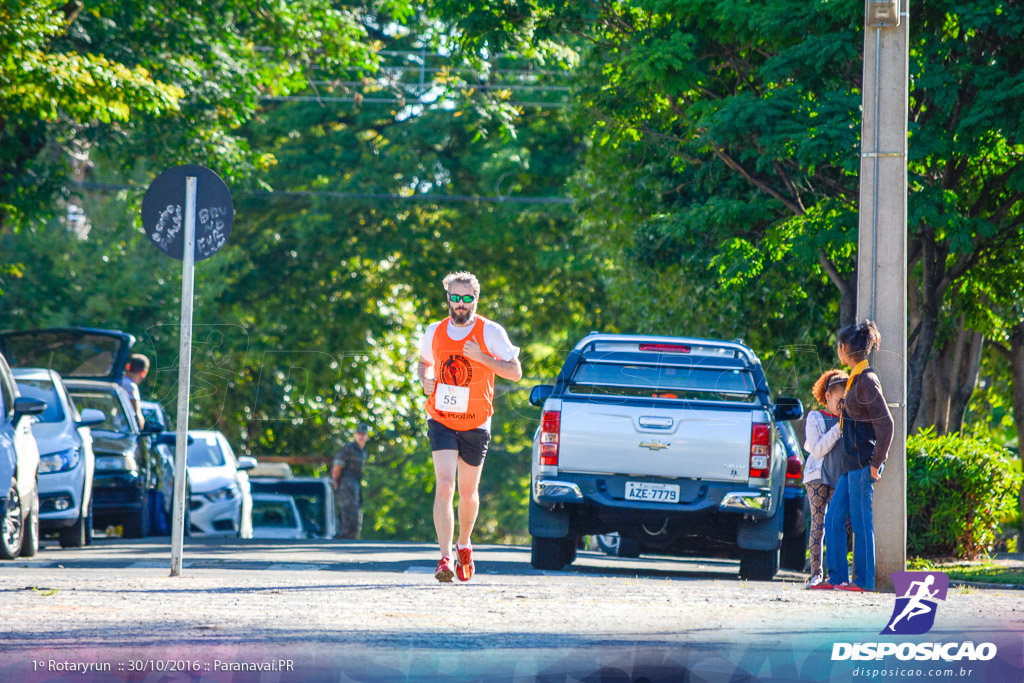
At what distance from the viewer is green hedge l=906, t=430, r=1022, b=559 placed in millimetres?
14805

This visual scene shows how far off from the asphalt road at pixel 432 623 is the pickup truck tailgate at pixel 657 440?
0.90 metres

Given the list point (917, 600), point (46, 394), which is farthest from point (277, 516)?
point (917, 600)

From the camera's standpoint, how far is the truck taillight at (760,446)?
12.1 m

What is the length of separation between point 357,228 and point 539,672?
2816 centimetres

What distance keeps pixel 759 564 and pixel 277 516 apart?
22.0 meters

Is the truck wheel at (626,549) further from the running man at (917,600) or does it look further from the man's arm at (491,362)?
the running man at (917,600)

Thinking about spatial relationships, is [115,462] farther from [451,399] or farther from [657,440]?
[451,399]

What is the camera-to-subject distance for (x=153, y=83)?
19844mm

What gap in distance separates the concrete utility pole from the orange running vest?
299cm

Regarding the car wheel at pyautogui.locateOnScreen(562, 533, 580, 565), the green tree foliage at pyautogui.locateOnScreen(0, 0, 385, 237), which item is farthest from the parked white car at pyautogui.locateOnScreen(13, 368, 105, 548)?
the car wheel at pyautogui.locateOnScreen(562, 533, 580, 565)

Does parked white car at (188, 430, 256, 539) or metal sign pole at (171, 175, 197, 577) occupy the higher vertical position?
metal sign pole at (171, 175, 197, 577)

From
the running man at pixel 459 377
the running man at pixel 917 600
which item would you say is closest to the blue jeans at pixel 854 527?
the running man at pixel 917 600

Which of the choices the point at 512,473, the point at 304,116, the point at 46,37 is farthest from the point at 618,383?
the point at 512,473

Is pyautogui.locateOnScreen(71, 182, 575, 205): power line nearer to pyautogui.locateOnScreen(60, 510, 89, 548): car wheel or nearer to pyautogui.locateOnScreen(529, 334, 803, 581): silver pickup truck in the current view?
pyautogui.locateOnScreen(60, 510, 89, 548): car wheel
